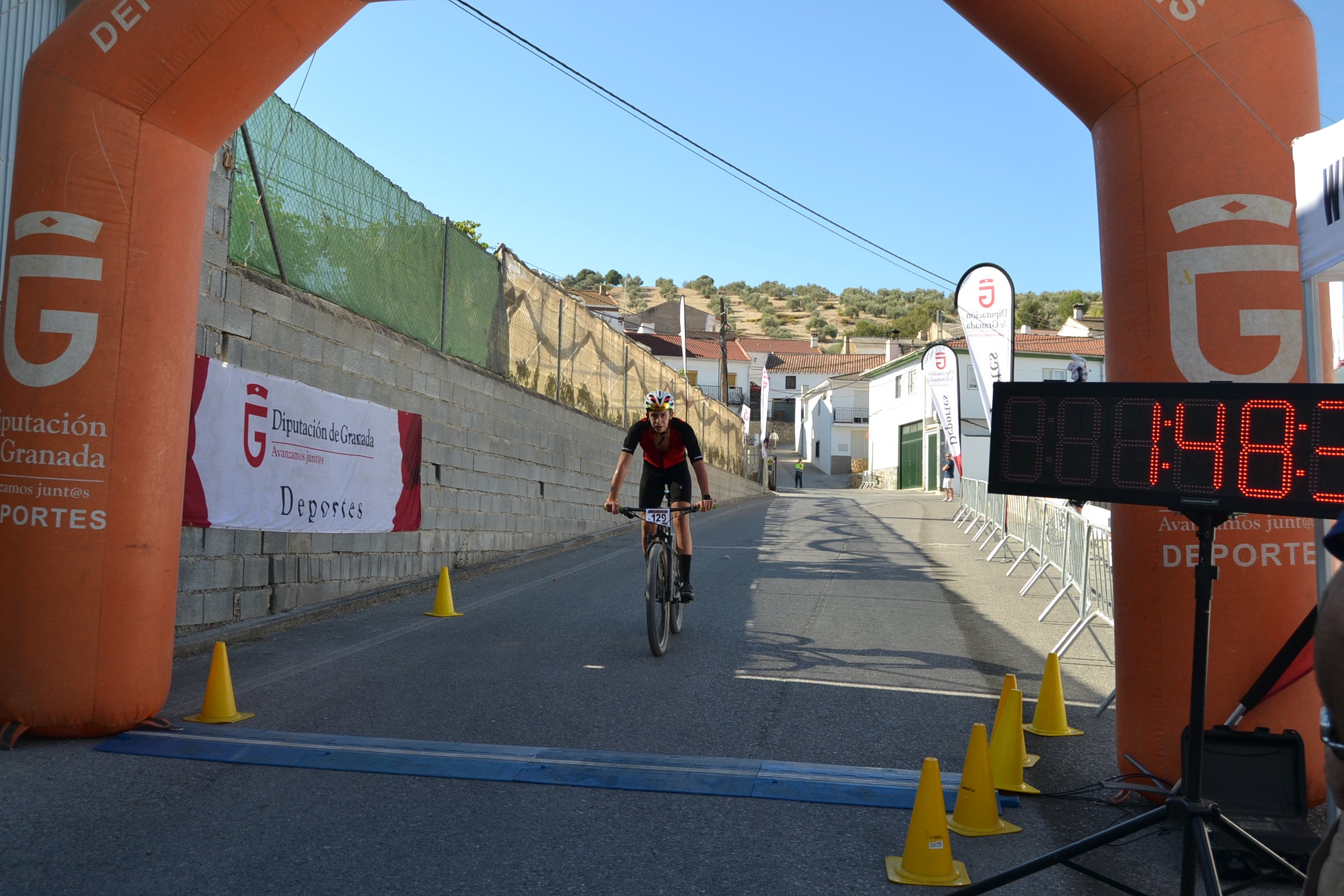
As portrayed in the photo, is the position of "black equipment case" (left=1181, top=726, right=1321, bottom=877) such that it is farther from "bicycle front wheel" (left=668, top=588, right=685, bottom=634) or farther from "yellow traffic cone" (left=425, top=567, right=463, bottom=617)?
"yellow traffic cone" (left=425, top=567, right=463, bottom=617)

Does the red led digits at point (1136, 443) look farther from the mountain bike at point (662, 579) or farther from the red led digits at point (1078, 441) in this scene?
the mountain bike at point (662, 579)

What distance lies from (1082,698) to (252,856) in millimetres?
5188

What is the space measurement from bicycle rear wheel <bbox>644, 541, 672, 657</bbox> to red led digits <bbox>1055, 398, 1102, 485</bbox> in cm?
394

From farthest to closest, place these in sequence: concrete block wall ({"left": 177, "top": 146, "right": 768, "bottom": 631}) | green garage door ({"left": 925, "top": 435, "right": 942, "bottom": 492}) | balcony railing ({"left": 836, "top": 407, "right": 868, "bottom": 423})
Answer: balcony railing ({"left": 836, "top": 407, "right": 868, "bottom": 423}) < green garage door ({"left": 925, "top": 435, "right": 942, "bottom": 492}) < concrete block wall ({"left": 177, "top": 146, "right": 768, "bottom": 631})

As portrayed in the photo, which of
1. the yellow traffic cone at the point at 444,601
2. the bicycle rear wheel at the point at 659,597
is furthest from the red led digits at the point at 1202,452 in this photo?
the yellow traffic cone at the point at 444,601

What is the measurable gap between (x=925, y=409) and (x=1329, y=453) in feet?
160

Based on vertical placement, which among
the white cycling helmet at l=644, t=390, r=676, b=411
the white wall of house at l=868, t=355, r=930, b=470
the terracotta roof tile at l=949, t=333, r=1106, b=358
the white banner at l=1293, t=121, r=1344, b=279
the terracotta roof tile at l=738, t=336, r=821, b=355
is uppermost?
the terracotta roof tile at l=738, t=336, r=821, b=355

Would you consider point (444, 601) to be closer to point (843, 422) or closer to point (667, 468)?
point (667, 468)

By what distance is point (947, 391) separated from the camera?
813 inches

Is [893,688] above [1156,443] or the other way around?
the other way around

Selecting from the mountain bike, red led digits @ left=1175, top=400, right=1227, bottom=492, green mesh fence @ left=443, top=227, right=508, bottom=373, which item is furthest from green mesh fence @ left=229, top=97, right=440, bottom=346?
red led digits @ left=1175, top=400, right=1227, bottom=492

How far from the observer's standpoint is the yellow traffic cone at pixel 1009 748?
4664 millimetres

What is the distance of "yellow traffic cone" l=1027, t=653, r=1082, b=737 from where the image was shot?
18.6ft

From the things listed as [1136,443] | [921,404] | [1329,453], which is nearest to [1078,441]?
[1136,443]
